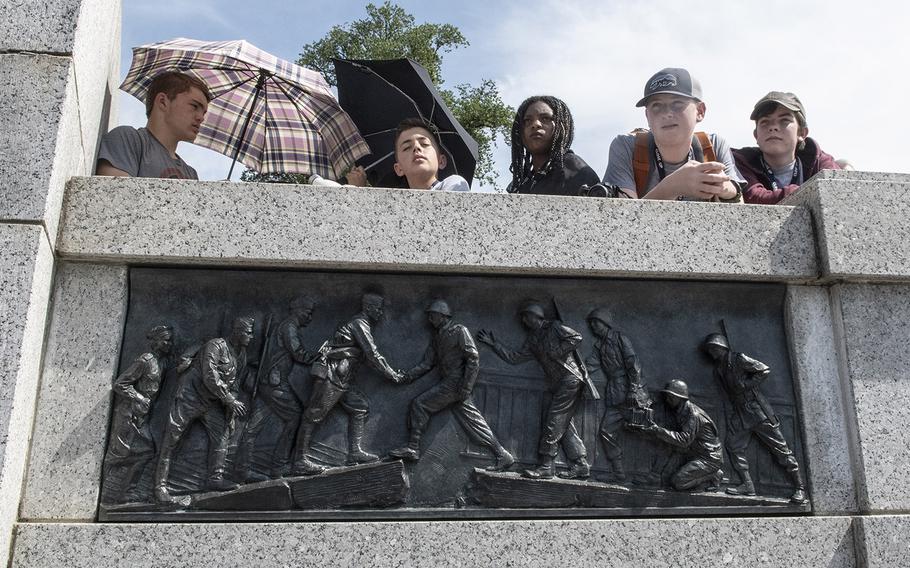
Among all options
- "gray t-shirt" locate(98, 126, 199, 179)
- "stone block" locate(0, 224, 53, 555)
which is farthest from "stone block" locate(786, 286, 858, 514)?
"stone block" locate(0, 224, 53, 555)

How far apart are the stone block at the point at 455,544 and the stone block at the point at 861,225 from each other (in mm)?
1392

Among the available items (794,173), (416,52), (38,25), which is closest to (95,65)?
(38,25)

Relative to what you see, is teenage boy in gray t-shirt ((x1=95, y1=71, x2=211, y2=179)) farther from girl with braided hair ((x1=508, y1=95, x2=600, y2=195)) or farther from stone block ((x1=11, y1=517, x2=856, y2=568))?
stone block ((x1=11, y1=517, x2=856, y2=568))

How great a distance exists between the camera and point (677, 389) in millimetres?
4758

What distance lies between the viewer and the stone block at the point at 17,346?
157 inches

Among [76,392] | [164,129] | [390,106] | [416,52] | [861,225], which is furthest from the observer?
[416,52]

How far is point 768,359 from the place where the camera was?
4957mm

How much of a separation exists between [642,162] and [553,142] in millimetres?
634

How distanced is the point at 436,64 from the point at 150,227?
20.6 m

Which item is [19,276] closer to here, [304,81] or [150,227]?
[150,227]

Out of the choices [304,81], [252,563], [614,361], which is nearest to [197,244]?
[252,563]

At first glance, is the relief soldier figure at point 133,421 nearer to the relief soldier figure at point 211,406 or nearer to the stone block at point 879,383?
the relief soldier figure at point 211,406

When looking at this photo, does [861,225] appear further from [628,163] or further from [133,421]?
[133,421]

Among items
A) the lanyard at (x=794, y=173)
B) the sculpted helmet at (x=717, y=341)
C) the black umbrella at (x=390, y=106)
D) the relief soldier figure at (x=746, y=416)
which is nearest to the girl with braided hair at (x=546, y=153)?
the lanyard at (x=794, y=173)
